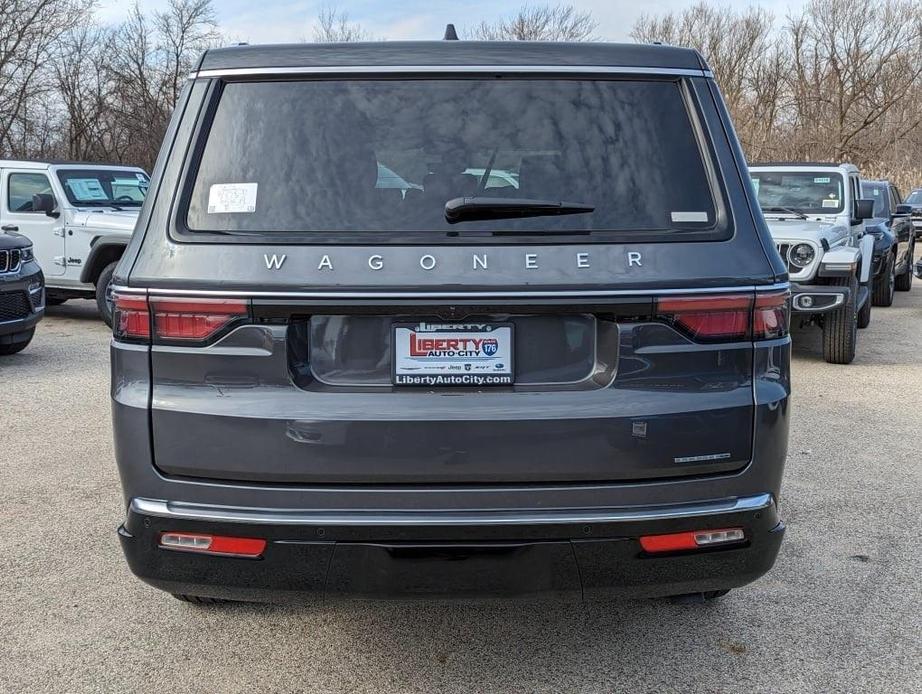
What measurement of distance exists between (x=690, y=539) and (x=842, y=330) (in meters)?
6.98

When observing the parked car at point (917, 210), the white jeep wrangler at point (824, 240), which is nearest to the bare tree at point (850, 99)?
the parked car at point (917, 210)

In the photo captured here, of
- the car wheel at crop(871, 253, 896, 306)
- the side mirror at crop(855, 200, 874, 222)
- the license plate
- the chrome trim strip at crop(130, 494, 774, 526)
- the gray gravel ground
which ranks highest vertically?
the license plate

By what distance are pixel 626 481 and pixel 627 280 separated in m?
0.55

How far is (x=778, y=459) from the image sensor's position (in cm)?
271

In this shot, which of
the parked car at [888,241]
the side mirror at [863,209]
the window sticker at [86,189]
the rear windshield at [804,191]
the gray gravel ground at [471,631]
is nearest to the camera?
the gray gravel ground at [471,631]

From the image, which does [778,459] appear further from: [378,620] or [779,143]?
[779,143]

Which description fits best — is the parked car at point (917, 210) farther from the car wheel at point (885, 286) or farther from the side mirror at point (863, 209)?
the side mirror at point (863, 209)

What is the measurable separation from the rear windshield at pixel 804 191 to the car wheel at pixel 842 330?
1510mm

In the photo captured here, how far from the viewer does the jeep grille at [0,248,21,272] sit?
8.54 meters

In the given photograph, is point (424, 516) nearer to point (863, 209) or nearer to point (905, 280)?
point (863, 209)

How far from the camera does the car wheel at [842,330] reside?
8.86m

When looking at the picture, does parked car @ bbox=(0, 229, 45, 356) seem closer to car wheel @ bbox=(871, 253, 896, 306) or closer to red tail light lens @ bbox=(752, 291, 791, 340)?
red tail light lens @ bbox=(752, 291, 791, 340)

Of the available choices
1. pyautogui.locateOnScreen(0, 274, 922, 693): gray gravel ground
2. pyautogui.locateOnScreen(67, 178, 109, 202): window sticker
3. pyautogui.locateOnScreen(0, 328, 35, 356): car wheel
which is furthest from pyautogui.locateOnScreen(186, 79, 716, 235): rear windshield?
pyautogui.locateOnScreen(67, 178, 109, 202): window sticker

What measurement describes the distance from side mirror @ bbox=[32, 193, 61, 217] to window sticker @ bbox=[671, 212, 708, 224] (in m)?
10.5
